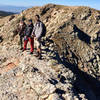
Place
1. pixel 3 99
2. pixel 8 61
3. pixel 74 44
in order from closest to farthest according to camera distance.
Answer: pixel 3 99
pixel 8 61
pixel 74 44

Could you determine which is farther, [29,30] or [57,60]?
[57,60]

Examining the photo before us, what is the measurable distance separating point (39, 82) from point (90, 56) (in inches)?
463

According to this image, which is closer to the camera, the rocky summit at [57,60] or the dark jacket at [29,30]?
the rocky summit at [57,60]

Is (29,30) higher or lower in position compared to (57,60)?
higher

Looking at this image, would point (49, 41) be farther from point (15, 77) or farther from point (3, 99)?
point (3, 99)

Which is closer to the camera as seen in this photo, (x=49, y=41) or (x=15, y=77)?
(x=15, y=77)

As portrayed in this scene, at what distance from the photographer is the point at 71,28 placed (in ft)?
81.6

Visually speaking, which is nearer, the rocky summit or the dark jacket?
the rocky summit

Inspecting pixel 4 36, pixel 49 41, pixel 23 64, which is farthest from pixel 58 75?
pixel 4 36

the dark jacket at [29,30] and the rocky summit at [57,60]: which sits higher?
the dark jacket at [29,30]

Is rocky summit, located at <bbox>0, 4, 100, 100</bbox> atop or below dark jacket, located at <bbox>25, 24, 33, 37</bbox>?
below

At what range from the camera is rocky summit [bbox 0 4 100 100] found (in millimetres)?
14516

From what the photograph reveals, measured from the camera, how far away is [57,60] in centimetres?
1850

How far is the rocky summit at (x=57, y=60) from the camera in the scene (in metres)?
14.5
